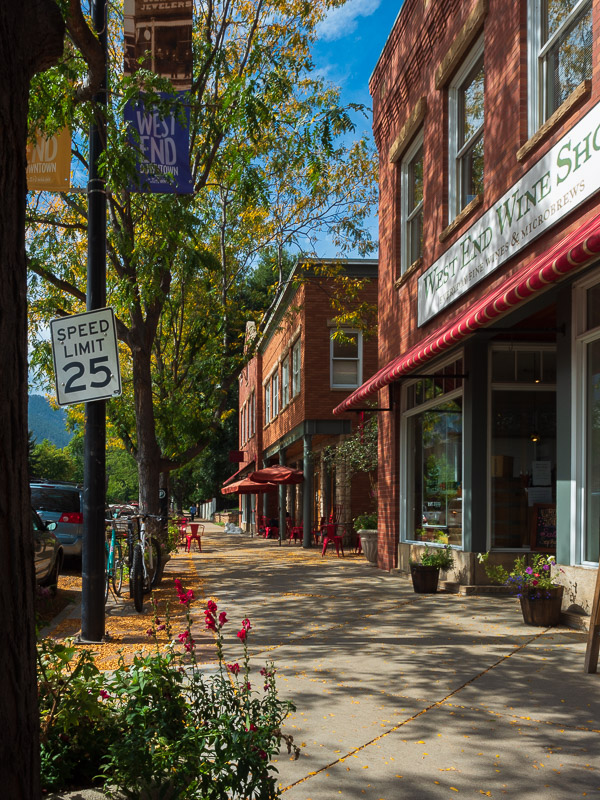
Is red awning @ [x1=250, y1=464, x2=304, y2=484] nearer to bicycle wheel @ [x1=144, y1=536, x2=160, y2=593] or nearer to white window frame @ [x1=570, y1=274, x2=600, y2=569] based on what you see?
bicycle wheel @ [x1=144, y1=536, x2=160, y2=593]

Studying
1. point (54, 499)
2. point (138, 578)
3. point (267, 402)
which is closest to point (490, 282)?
point (138, 578)

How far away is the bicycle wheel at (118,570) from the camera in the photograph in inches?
482

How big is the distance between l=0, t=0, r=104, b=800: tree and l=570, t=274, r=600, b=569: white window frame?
7.06 metres

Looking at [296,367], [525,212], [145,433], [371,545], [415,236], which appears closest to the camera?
[525,212]

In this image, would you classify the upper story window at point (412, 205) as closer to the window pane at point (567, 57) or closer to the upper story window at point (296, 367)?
the window pane at point (567, 57)

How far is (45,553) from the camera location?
38.3 feet

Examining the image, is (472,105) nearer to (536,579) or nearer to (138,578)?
(536,579)

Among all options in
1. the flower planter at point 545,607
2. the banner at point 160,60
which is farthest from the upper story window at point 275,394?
the flower planter at point 545,607

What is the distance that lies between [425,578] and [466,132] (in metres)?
6.32

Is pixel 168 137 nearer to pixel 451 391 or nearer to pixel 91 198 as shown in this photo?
pixel 91 198

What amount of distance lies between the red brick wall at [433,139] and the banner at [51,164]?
5.21 m

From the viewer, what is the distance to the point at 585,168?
8.22 meters

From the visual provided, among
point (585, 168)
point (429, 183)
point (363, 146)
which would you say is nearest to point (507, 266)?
point (585, 168)

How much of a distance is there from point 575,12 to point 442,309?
15.1ft
